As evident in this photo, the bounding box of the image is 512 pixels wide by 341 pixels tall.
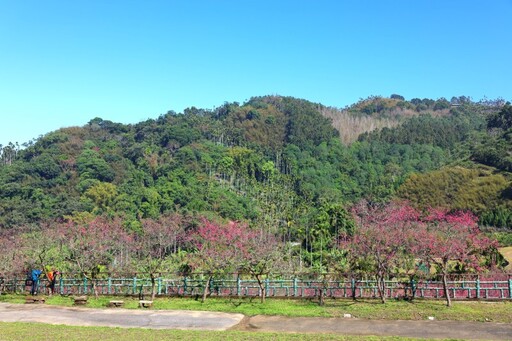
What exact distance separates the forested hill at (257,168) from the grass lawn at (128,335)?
1527 inches

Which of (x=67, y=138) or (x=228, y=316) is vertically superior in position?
(x=67, y=138)

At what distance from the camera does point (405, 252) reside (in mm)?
20938

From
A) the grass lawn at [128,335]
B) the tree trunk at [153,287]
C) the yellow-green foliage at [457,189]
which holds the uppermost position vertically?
the yellow-green foliage at [457,189]

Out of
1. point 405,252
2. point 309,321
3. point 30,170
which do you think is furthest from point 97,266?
point 30,170

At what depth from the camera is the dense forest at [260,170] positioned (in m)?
70.9

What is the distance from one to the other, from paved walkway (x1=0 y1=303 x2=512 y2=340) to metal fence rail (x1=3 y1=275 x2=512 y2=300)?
3370mm

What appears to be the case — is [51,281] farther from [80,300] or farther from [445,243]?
[445,243]

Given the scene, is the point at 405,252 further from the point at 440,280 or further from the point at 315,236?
the point at 315,236

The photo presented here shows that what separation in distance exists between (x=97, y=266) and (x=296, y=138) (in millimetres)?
105415

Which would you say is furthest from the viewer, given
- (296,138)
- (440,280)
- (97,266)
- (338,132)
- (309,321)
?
(338,132)

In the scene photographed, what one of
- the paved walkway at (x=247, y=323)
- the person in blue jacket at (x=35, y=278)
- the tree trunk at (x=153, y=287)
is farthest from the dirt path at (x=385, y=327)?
the person in blue jacket at (x=35, y=278)

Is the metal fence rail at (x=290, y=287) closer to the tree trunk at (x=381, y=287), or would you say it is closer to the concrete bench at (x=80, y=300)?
the tree trunk at (x=381, y=287)

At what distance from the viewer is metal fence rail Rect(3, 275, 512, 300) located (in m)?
20.6

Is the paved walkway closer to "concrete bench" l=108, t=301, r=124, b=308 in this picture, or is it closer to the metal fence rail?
"concrete bench" l=108, t=301, r=124, b=308
